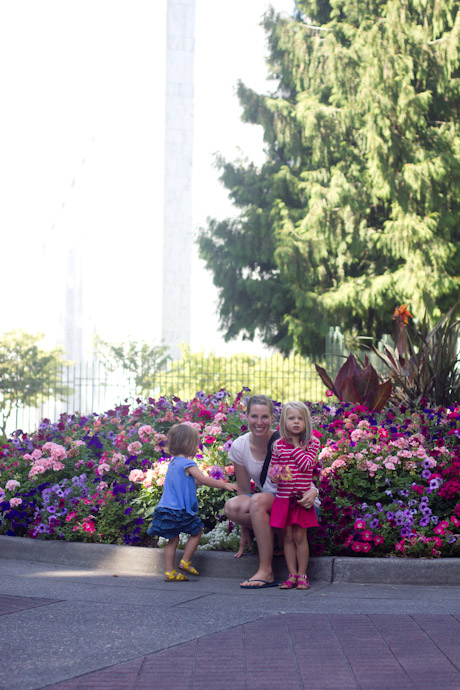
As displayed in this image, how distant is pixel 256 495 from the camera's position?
5.72 metres

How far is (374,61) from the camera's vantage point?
20.4 metres

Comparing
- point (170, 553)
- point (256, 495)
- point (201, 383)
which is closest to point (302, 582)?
point (256, 495)

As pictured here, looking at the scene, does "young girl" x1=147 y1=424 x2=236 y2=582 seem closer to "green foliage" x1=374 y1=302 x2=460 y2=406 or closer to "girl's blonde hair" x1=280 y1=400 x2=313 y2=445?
"girl's blonde hair" x1=280 y1=400 x2=313 y2=445

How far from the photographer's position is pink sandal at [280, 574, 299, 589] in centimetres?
552

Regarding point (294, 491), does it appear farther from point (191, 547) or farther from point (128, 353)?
point (128, 353)

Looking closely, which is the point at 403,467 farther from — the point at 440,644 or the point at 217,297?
the point at 217,297

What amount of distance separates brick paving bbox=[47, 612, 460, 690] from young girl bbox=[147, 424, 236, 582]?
1.41 metres

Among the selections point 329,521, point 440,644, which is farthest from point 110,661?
point 329,521

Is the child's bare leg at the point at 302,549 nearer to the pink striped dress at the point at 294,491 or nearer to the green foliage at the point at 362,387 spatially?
the pink striped dress at the point at 294,491

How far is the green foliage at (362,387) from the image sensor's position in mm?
8938

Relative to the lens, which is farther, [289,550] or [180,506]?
[180,506]

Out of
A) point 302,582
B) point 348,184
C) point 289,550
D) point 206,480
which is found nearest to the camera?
point 302,582

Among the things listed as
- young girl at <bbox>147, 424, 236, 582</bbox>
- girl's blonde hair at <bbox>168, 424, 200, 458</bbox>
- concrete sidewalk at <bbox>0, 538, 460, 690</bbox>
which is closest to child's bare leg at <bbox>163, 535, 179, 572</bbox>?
young girl at <bbox>147, 424, 236, 582</bbox>

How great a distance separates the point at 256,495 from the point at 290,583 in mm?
620
